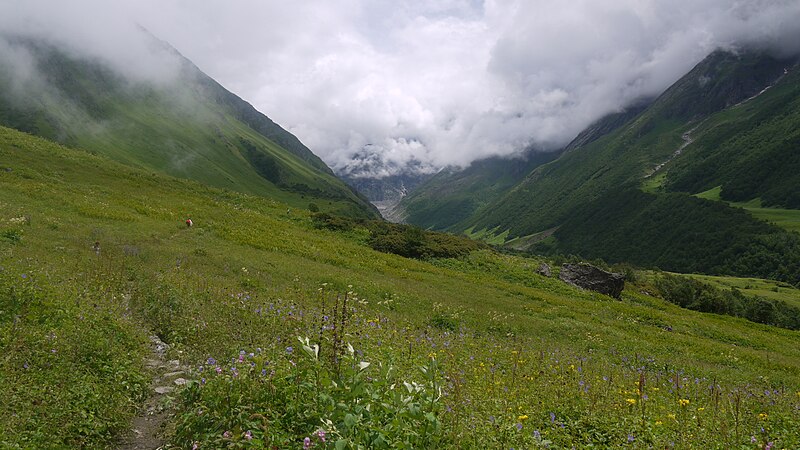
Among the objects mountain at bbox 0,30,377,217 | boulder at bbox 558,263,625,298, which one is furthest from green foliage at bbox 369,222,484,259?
mountain at bbox 0,30,377,217

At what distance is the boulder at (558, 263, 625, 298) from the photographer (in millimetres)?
37312

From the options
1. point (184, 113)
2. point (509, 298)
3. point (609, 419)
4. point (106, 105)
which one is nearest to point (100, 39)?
point (184, 113)

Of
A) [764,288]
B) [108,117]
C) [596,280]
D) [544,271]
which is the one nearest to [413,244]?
[544,271]

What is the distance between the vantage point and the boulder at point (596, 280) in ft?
122

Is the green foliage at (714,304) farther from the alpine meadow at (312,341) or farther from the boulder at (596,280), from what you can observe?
the boulder at (596,280)

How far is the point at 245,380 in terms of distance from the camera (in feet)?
18.1

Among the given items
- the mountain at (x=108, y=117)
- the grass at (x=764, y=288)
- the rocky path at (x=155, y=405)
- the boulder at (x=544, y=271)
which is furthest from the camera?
the grass at (x=764, y=288)

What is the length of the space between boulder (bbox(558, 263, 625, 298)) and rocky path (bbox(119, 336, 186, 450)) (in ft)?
118

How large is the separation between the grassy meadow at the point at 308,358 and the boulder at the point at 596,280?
10.3 metres

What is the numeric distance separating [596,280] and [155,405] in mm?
37780

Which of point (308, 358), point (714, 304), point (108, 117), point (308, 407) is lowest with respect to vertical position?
point (308, 407)

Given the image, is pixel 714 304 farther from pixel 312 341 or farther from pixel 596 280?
pixel 312 341

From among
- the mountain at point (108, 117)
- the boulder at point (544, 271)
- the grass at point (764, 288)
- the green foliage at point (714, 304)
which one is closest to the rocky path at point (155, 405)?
the boulder at point (544, 271)

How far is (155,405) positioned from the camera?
23.1 feet
